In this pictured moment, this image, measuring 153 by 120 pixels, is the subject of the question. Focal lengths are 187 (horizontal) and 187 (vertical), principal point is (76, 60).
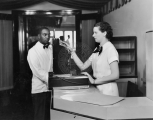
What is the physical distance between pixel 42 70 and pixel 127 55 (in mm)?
1446

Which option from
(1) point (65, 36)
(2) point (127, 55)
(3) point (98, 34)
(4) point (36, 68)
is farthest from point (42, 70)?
(2) point (127, 55)

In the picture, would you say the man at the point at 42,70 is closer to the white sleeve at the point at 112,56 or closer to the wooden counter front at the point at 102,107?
the white sleeve at the point at 112,56

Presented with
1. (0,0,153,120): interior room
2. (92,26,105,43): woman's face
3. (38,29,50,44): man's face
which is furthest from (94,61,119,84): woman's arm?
(38,29,50,44): man's face

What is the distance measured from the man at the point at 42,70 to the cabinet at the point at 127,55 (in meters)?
1.14

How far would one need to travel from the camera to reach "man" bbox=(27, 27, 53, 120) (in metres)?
2.39

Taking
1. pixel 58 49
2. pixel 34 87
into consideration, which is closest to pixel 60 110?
pixel 34 87

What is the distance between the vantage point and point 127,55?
307 centimetres

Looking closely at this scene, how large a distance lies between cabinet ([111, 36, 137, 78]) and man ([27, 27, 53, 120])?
114cm

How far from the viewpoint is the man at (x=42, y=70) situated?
7.86 feet

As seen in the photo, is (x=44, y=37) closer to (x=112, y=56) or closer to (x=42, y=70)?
(x=42, y=70)

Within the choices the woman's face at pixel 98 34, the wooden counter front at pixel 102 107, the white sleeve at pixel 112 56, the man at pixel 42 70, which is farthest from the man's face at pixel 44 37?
the wooden counter front at pixel 102 107

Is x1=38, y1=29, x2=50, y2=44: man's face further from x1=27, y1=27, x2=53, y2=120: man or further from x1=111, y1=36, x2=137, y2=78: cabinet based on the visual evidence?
x1=111, y1=36, x2=137, y2=78: cabinet

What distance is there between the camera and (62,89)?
1470mm

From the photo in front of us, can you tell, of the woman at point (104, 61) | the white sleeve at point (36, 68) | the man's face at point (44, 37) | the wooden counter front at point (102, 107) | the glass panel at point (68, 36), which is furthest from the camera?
the glass panel at point (68, 36)
